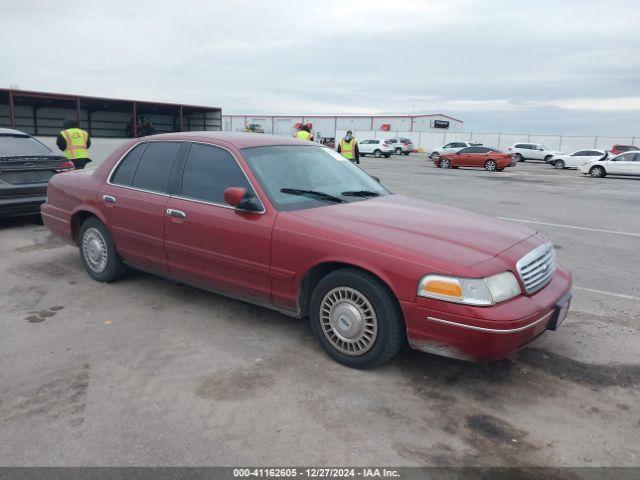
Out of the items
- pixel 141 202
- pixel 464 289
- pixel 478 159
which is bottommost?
pixel 464 289

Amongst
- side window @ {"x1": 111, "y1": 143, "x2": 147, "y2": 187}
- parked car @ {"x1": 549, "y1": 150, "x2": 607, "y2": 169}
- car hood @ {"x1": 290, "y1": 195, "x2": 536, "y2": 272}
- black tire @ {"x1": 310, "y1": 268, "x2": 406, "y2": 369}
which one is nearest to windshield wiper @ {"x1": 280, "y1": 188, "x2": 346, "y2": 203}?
car hood @ {"x1": 290, "y1": 195, "x2": 536, "y2": 272}

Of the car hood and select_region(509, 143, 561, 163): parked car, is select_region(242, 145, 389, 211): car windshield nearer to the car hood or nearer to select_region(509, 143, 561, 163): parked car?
the car hood

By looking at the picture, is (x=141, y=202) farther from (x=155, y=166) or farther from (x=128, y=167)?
(x=128, y=167)

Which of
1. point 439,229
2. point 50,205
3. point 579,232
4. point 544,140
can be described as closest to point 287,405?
point 439,229

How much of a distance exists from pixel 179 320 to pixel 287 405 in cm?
167

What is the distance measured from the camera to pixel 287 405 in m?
3.10

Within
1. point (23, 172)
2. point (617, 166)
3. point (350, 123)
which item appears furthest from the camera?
point (350, 123)

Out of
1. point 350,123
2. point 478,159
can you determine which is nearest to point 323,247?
point 478,159

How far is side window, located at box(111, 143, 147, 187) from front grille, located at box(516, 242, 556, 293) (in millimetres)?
3592

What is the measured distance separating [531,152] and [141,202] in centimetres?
4163

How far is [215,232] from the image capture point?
161 inches

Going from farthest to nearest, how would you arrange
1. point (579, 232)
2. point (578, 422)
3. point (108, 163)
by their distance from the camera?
point (579, 232), point (108, 163), point (578, 422)

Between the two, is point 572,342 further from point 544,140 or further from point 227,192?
point 544,140

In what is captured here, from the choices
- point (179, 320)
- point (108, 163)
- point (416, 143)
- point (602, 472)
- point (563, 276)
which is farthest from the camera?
point (416, 143)
